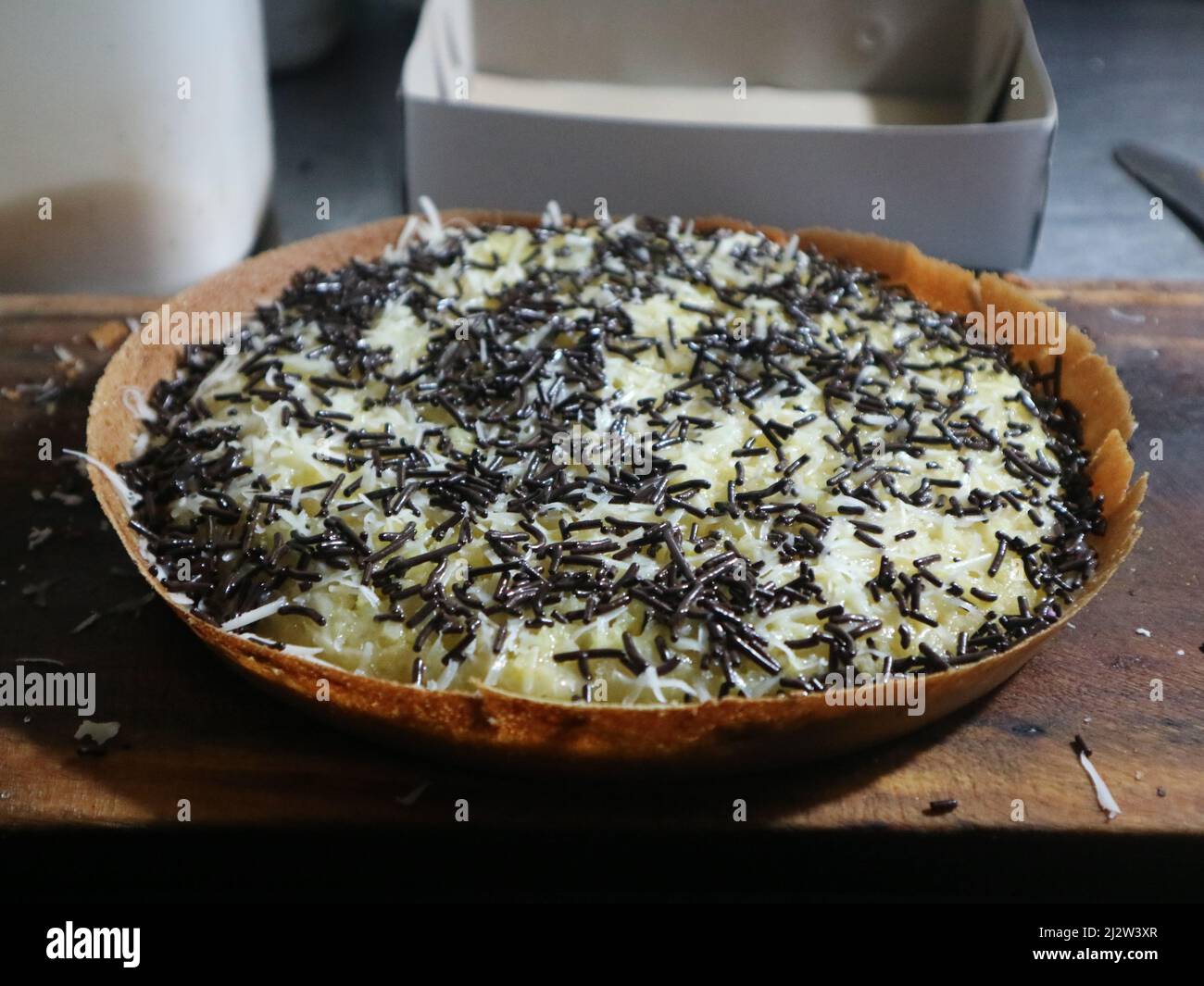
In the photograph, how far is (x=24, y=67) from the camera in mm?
2436

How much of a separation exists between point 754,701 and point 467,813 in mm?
469

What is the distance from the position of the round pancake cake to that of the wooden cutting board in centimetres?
15

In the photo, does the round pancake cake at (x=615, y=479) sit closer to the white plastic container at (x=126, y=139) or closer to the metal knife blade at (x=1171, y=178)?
the white plastic container at (x=126, y=139)

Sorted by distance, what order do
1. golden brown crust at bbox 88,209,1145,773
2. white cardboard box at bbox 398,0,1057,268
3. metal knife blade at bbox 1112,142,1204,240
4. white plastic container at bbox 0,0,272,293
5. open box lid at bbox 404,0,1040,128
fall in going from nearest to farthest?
golden brown crust at bbox 88,209,1145,773, white plastic container at bbox 0,0,272,293, white cardboard box at bbox 398,0,1057,268, metal knife blade at bbox 1112,142,1204,240, open box lid at bbox 404,0,1040,128

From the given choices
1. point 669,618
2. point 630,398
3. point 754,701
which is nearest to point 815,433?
point 630,398

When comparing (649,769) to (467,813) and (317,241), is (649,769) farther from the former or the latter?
(317,241)

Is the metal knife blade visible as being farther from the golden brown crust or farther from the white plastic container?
the white plastic container

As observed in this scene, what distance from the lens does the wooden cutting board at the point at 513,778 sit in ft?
5.33

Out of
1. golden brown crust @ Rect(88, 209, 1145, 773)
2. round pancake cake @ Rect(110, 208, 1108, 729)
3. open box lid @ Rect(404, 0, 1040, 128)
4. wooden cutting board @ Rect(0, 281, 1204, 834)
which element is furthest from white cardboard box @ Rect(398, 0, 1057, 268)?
wooden cutting board @ Rect(0, 281, 1204, 834)

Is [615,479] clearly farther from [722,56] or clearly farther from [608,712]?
[722,56]

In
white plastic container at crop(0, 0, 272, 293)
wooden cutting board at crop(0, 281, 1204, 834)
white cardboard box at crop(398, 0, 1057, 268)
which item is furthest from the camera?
white cardboard box at crop(398, 0, 1057, 268)

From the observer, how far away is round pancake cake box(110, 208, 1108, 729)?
167 centimetres

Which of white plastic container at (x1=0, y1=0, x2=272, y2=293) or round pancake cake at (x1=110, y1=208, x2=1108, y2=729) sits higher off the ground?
white plastic container at (x1=0, y1=0, x2=272, y2=293)

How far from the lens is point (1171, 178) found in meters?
3.07
